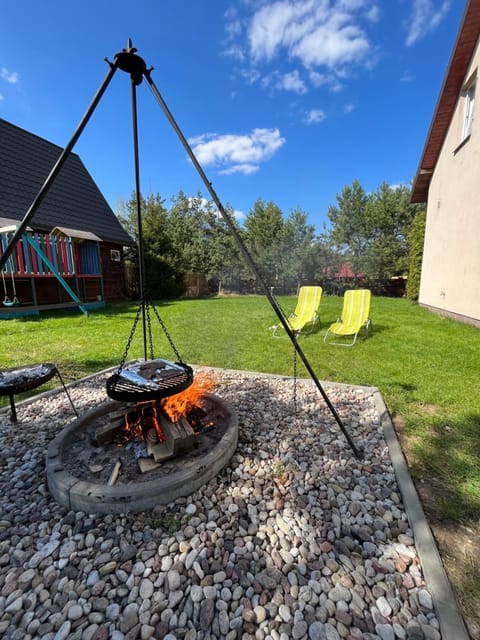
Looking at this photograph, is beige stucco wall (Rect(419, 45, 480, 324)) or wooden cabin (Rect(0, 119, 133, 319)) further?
wooden cabin (Rect(0, 119, 133, 319))

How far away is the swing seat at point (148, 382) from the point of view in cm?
202

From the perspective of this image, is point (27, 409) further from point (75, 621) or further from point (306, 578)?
point (306, 578)

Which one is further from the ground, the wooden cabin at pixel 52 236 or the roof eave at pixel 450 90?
the roof eave at pixel 450 90

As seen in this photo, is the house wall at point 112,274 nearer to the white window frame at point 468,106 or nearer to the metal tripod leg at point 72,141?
the metal tripod leg at point 72,141

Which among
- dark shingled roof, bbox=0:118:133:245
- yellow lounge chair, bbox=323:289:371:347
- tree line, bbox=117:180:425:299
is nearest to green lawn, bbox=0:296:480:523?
yellow lounge chair, bbox=323:289:371:347

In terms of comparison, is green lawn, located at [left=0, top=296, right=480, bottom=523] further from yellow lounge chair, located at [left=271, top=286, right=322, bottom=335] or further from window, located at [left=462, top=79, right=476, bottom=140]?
window, located at [left=462, top=79, right=476, bottom=140]

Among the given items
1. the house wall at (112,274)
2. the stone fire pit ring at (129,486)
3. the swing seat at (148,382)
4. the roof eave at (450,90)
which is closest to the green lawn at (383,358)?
the stone fire pit ring at (129,486)

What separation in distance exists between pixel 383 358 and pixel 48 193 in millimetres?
14747

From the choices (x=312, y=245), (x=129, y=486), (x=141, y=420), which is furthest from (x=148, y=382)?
(x=312, y=245)

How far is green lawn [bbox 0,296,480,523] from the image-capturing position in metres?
2.39

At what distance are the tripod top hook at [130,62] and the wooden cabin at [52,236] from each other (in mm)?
8170

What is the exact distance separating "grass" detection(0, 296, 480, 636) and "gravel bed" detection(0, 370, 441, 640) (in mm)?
404

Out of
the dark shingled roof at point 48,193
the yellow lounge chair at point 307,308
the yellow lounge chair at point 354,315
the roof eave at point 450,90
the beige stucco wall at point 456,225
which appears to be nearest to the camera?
the yellow lounge chair at point 354,315

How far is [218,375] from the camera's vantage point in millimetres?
4359
